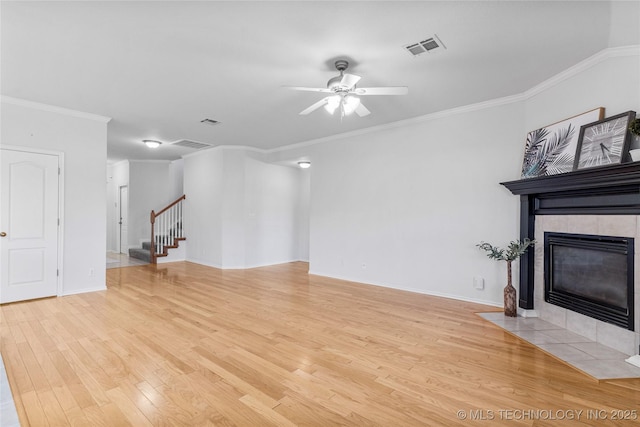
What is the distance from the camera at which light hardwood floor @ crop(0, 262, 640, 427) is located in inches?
76.9

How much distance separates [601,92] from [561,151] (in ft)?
2.10

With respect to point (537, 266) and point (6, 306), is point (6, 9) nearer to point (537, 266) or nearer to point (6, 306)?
point (6, 306)

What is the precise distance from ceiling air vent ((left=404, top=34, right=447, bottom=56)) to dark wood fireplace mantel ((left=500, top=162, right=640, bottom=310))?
6.14 ft

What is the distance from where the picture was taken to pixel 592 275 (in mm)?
3162

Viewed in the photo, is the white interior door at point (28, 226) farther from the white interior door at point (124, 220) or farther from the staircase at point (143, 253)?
the white interior door at point (124, 220)

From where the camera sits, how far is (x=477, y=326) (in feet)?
11.4

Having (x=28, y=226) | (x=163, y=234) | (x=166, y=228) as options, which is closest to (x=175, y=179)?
(x=166, y=228)

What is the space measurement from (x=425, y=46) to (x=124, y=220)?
9786 mm

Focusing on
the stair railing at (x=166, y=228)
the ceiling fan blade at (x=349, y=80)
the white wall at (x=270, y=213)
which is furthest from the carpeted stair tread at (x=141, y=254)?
the ceiling fan blade at (x=349, y=80)

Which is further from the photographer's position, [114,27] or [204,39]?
[204,39]

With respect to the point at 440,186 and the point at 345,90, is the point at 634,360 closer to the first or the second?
the point at 440,186

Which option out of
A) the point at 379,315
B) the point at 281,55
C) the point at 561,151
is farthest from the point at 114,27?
the point at 561,151

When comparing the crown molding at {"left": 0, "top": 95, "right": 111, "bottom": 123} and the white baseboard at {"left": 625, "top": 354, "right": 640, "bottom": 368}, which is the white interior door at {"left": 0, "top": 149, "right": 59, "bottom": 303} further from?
the white baseboard at {"left": 625, "top": 354, "right": 640, "bottom": 368}

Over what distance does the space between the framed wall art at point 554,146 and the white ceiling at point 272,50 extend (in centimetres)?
59
